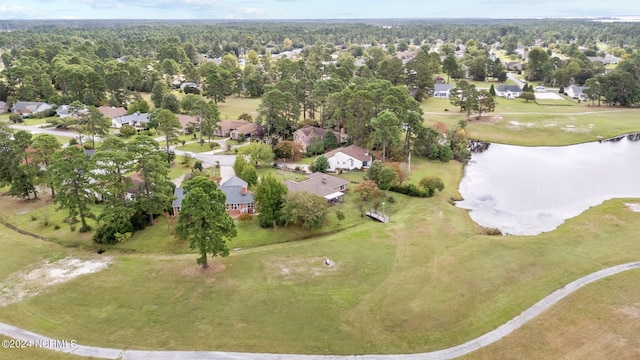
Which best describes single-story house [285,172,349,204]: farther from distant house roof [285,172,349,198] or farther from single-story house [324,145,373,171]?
single-story house [324,145,373,171]

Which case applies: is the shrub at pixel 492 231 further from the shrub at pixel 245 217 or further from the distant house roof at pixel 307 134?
the distant house roof at pixel 307 134

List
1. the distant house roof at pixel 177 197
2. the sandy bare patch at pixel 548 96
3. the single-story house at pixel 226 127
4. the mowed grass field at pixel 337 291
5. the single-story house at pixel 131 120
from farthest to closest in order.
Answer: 1. the sandy bare patch at pixel 548 96
2. the single-story house at pixel 131 120
3. the single-story house at pixel 226 127
4. the distant house roof at pixel 177 197
5. the mowed grass field at pixel 337 291

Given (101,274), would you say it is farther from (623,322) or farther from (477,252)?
(623,322)

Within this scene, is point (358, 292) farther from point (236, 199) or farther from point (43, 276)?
point (43, 276)

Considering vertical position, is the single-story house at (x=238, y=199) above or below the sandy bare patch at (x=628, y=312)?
above

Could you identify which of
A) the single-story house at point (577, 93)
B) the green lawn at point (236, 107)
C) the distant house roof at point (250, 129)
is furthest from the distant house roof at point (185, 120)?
the single-story house at point (577, 93)

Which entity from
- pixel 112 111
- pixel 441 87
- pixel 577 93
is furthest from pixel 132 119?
pixel 577 93

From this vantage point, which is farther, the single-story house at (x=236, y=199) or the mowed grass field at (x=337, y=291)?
the single-story house at (x=236, y=199)
